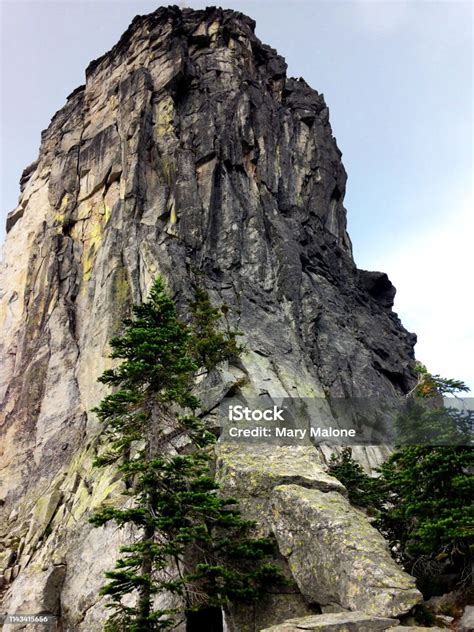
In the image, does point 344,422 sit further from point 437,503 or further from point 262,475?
point 437,503

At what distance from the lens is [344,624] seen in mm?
13820

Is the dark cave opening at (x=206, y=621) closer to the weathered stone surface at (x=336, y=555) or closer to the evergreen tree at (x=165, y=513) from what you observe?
the evergreen tree at (x=165, y=513)

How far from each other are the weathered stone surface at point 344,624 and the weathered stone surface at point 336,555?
0.76 meters

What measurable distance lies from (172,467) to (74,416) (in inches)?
970

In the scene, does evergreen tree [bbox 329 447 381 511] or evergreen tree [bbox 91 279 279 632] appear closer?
evergreen tree [bbox 91 279 279 632]

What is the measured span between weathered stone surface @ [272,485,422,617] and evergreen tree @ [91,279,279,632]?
103cm

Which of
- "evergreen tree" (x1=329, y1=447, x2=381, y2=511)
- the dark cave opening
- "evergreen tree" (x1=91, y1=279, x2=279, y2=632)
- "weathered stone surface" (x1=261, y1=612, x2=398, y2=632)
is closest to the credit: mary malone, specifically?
"evergreen tree" (x1=329, y1=447, x2=381, y2=511)

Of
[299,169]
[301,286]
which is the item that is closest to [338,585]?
[301,286]

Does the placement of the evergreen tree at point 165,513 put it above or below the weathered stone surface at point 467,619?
above

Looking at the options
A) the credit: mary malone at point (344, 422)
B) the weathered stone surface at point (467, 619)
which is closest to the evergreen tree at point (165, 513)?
the weathered stone surface at point (467, 619)

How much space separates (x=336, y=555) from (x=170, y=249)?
31276 mm

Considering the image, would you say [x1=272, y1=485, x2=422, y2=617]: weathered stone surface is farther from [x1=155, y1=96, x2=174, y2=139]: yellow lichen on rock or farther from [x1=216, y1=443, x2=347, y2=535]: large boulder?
[x1=155, y1=96, x2=174, y2=139]: yellow lichen on rock

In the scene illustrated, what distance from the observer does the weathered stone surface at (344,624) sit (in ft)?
45.0

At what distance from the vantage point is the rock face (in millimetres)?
39312
